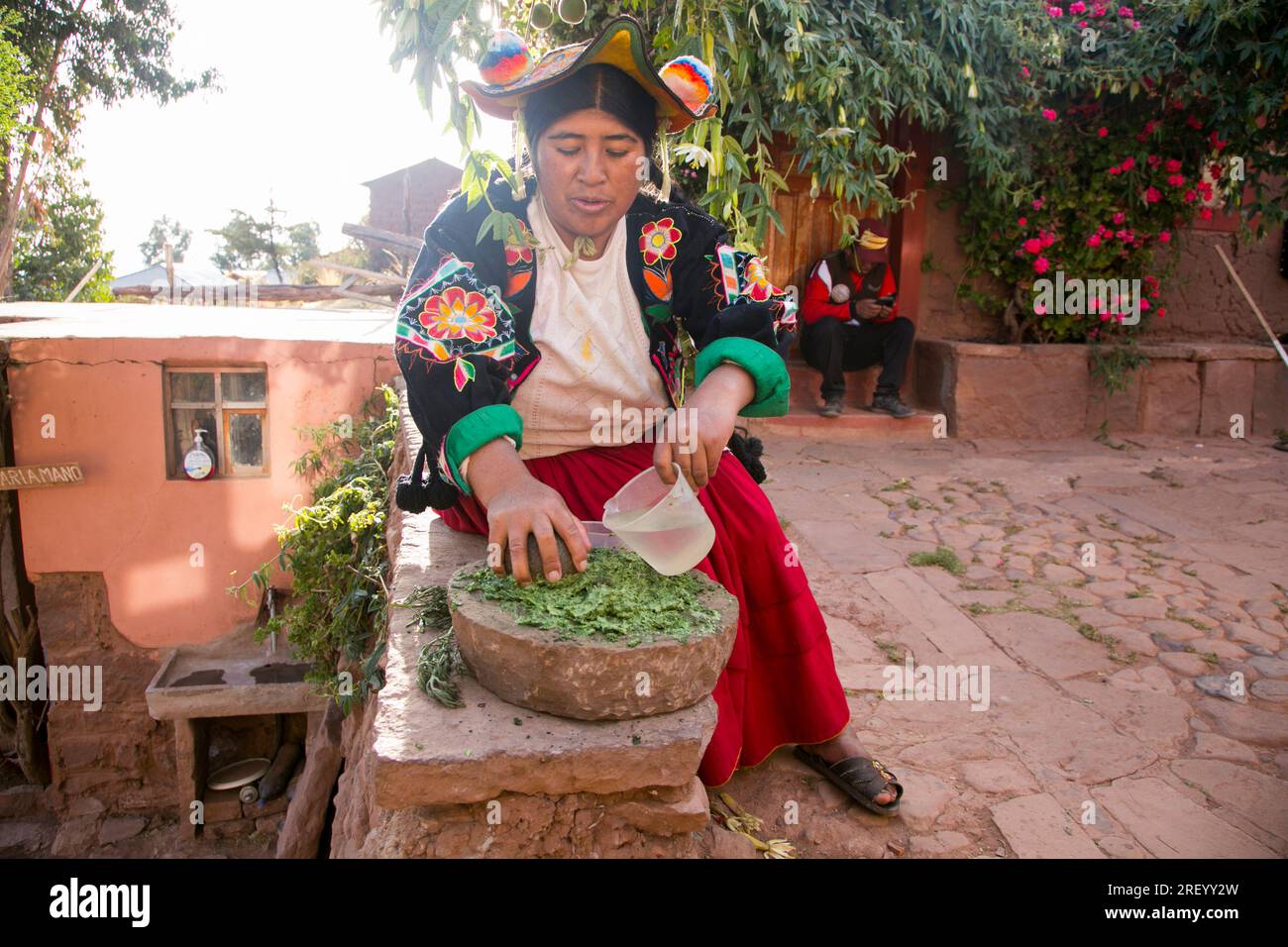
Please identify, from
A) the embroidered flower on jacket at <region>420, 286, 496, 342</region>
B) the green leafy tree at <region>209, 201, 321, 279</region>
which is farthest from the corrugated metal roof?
the green leafy tree at <region>209, 201, 321, 279</region>

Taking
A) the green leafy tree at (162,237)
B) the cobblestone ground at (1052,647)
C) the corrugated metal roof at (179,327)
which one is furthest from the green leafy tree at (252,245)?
the cobblestone ground at (1052,647)

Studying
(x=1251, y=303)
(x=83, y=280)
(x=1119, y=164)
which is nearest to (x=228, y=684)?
(x=1119, y=164)

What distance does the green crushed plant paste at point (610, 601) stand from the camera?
1.41 meters

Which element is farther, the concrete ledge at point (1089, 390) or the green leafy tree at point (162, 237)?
the green leafy tree at point (162, 237)

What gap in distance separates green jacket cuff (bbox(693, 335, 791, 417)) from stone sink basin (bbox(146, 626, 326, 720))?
4.28 metres

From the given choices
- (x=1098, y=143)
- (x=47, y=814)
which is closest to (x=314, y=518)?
(x=47, y=814)

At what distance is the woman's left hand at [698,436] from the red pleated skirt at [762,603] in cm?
24

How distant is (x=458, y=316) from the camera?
71.2 inches

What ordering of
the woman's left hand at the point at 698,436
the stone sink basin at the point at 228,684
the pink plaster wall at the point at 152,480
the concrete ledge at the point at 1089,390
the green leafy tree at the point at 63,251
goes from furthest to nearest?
the green leafy tree at the point at 63,251 < the concrete ledge at the point at 1089,390 < the stone sink basin at the point at 228,684 < the pink plaster wall at the point at 152,480 < the woman's left hand at the point at 698,436

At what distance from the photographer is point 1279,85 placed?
573 cm

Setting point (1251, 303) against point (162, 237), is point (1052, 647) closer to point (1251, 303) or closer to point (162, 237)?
point (1251, 303)

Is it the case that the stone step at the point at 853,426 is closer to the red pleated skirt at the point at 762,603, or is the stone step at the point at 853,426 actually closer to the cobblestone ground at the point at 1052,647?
the cobblestone ground at the point at 1052,647

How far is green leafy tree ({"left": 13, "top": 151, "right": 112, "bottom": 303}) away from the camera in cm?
1312
